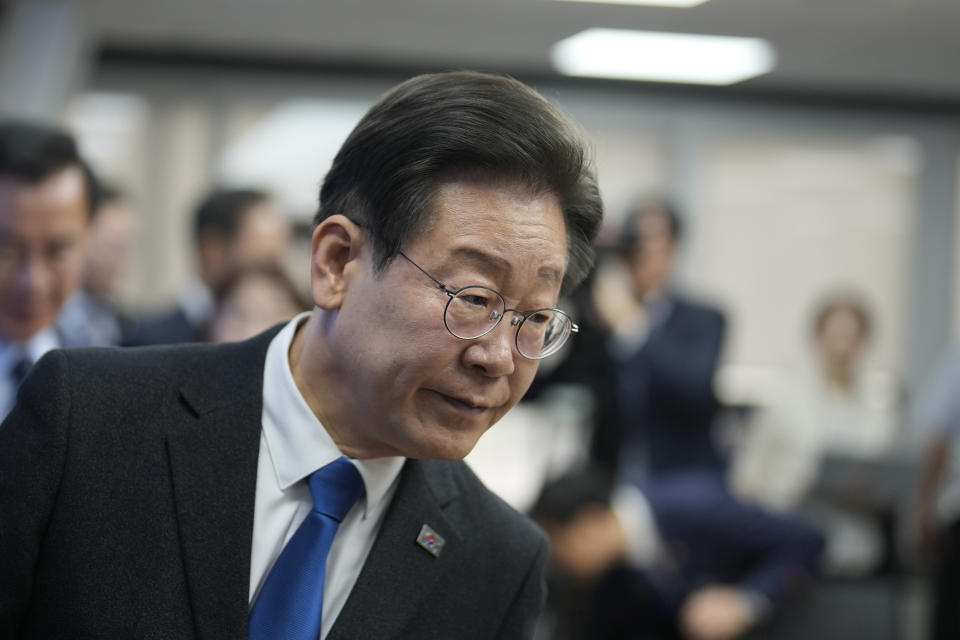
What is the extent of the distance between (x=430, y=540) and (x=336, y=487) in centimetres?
14

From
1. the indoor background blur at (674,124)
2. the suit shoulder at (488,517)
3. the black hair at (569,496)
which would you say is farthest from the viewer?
the indoor background blur at (674,124)

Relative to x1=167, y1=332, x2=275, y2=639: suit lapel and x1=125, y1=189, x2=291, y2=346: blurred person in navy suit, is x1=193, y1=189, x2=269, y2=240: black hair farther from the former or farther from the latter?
x1=167, y1=332, x2=275, y2=639: suit lapel

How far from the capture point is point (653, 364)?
12.5 ft

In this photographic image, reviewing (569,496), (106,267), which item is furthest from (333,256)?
(106,267)

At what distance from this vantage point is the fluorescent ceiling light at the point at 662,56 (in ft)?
19.3

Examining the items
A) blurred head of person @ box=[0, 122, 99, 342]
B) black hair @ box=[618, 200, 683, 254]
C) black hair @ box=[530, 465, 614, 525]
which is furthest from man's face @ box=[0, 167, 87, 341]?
black hair @ box=[618, 200, 683, 254]

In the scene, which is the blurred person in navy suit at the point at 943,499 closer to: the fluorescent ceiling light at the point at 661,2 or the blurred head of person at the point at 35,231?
the fluorescent ceiling light at the point at 661,2

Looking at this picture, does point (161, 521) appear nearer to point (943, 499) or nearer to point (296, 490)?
point (296, 490)

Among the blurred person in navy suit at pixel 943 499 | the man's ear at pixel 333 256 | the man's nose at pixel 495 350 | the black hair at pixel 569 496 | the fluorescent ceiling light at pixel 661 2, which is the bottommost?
the blurred person in navy suit at pixel 943 499

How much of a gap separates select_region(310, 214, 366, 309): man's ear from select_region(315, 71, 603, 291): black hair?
0.05 ft

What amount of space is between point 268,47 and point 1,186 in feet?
14.9

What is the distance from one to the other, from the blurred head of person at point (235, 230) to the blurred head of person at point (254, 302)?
51cm

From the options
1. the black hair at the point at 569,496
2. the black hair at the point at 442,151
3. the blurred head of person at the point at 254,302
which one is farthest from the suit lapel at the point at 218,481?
the black hair at the point at 569,496

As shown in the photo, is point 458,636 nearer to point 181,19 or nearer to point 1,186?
point 1,186
